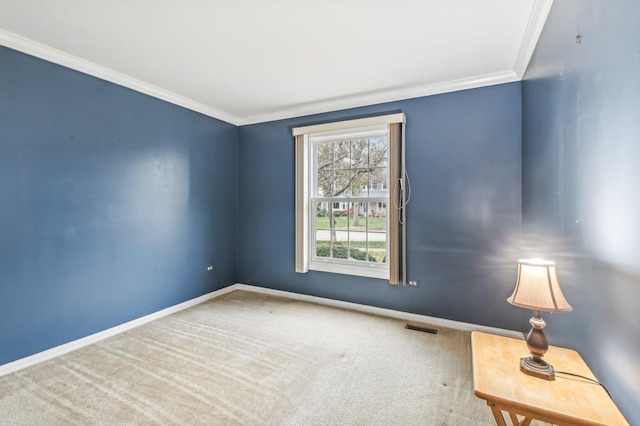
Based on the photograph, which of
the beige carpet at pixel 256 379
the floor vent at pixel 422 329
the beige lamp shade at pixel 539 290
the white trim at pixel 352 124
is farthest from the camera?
the white trim at pixel 352 124

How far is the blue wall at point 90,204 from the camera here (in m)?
2.35

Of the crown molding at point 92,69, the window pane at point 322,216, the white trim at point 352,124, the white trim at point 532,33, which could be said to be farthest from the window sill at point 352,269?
the crown molding at point 92,69

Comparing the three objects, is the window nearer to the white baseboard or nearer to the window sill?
the window sill

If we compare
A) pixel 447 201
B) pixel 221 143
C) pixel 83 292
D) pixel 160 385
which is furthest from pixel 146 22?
pixel 447 201

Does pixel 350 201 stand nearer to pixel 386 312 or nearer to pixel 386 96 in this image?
pixel 386 96

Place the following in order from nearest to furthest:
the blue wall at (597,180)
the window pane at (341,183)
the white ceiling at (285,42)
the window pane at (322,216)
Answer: the blue wall at (597,180) → the white ceiling at (285,42) → the window pane at (341,183) → the window pane at (322,216)

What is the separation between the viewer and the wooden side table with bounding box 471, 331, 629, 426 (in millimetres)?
1098

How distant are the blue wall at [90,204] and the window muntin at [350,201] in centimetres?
154

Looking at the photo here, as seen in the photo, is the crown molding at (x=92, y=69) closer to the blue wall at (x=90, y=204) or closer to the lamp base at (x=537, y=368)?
the blue wall at (x=90, y=204)

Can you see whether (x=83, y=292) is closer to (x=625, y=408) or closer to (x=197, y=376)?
(x=197, y=376)

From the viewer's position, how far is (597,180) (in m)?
1.29

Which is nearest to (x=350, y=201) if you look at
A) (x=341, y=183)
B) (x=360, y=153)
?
(x=341, y=183)

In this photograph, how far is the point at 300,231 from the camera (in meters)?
4.01

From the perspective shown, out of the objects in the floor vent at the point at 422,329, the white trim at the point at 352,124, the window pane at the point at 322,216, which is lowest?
the floor vent at the point at 422,329
